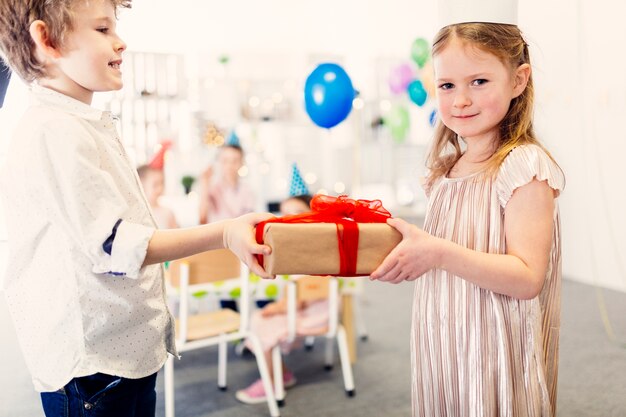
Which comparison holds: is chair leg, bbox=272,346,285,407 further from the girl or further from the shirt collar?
the shirt collar

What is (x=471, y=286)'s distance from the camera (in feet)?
3.52

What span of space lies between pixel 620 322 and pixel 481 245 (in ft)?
10.1

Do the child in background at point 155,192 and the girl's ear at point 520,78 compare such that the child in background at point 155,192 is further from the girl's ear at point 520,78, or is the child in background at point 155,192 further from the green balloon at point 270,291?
the girl's ear at point 520,78

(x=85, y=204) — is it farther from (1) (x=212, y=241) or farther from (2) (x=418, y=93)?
(2) (x=418, y=93)

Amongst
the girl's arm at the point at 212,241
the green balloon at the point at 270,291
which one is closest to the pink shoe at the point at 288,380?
the green balloon at the point at 270,291

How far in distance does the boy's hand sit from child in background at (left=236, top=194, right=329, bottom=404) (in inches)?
62.4

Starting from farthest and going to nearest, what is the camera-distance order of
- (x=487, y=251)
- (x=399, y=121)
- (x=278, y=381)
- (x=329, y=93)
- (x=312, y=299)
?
1. (x=399, y=121)
2. (x=329, y=93)
3. (x=312, y=299)
4. (x=278, y=381)
5. (x=487, y=251)

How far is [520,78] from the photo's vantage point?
3.57 ft

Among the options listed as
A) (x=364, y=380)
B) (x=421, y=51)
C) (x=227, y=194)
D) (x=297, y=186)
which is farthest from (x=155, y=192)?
(x=421, y=51)

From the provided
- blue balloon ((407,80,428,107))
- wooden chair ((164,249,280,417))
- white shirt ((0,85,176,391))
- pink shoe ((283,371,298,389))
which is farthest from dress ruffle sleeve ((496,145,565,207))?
blue balloon ((407,80,428,107))

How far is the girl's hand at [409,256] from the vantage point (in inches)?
37.1

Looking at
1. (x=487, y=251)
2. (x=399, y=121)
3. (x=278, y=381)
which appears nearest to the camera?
(x=487, y=251)

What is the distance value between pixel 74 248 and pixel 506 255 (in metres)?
0.71

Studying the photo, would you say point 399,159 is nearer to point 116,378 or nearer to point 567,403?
point 567,403
